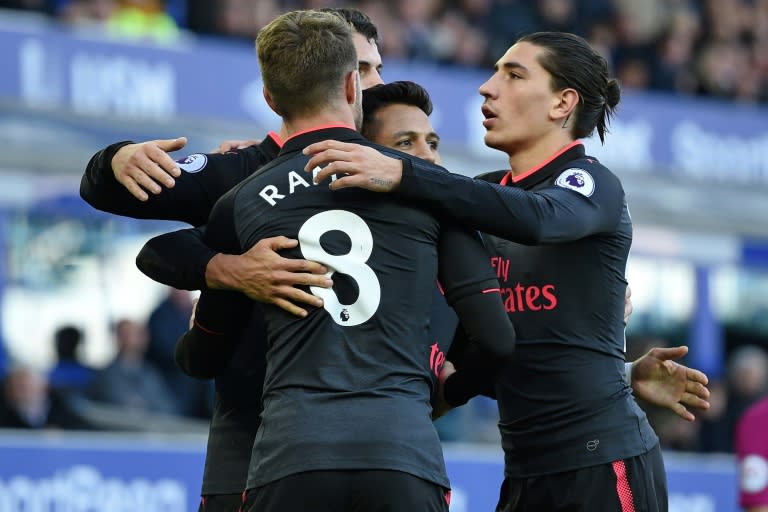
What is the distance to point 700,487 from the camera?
29.4ft

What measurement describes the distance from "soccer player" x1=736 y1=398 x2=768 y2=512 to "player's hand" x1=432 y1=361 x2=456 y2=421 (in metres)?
1.95

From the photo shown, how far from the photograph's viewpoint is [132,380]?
29.7ft

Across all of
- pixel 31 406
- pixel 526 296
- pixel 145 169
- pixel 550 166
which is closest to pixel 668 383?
pixel 526 296

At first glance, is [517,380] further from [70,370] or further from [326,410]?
[70,370]

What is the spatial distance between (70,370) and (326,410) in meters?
6.51

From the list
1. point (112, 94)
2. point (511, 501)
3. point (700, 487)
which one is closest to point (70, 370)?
point (112, 94)

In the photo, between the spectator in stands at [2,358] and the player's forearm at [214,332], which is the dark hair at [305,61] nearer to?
the player's forearm at [214,332]

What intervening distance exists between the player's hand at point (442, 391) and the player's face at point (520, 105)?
73 cm

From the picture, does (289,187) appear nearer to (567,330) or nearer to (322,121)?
(322,121)

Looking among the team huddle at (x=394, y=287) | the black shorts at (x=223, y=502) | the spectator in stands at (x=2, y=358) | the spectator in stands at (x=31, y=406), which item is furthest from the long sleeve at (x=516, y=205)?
the spectator in stands at (x=2, y=358)

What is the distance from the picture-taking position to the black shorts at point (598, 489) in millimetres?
3943

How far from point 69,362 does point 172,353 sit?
2.31ft

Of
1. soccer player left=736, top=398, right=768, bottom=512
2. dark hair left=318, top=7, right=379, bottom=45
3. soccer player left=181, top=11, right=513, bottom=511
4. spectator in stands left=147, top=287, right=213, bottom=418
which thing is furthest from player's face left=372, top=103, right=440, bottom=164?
spectator in stands left=147, top=287, right=213, bottom=418

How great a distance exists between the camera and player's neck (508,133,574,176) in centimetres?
424
